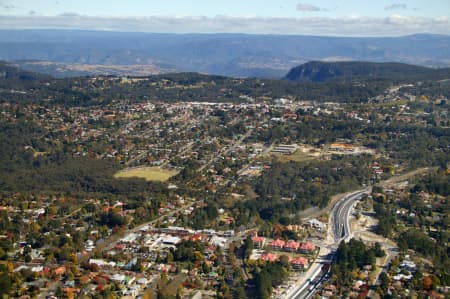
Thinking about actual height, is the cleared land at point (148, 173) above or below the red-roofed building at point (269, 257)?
below

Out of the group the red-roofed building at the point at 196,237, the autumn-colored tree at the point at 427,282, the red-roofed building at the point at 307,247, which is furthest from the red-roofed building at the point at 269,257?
the autumn-colored tree at the point at 427,282

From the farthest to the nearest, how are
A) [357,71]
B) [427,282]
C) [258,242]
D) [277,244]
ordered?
[357,71] → [258,242] → [277,244] → [427,282]

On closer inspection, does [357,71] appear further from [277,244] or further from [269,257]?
[269,257]

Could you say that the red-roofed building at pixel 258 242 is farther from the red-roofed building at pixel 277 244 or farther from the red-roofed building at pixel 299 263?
the red-roofed building at pixel 299 263

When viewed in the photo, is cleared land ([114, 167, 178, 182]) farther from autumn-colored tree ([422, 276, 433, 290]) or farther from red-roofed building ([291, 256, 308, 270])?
autumn-colored tree ([422, 276, 433, 290])

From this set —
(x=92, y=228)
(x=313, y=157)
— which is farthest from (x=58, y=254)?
(x=313, y=157)

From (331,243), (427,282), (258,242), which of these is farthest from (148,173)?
(427,282)

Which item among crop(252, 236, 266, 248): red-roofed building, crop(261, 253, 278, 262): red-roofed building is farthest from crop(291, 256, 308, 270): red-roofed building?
crop(252, 236, 266, 248): red-roofed building
